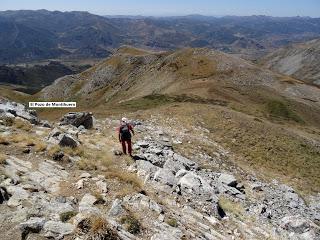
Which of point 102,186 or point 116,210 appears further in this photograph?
point 102,186

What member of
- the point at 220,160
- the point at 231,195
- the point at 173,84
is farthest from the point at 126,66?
the point at 231,195

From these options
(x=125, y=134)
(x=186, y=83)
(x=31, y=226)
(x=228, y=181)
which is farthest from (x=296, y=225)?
(x=186, y=83)

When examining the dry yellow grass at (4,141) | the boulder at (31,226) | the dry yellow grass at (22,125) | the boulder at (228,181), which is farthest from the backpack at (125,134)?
the boulder at (31,226)

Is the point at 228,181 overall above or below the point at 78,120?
below

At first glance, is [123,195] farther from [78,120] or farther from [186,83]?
[186,83]

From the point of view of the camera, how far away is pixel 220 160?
3259cm

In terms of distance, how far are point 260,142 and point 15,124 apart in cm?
2515

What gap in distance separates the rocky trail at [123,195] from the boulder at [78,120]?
1.73 feet

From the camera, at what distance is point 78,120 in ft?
105

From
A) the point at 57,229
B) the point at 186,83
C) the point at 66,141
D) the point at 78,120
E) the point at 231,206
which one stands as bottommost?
the point at 186,83

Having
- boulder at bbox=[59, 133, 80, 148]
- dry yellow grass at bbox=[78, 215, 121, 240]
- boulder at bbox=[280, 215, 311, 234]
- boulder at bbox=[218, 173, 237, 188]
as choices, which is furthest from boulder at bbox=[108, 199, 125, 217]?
boulder at bbox=[218, 173, 237, 188]

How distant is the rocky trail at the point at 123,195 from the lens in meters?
13.4

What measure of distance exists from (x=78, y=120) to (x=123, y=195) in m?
16.7

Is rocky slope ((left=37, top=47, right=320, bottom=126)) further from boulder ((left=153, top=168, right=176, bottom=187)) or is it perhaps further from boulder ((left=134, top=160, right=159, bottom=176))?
boulder ((left=153, top=168, right=176, bottom=187))
